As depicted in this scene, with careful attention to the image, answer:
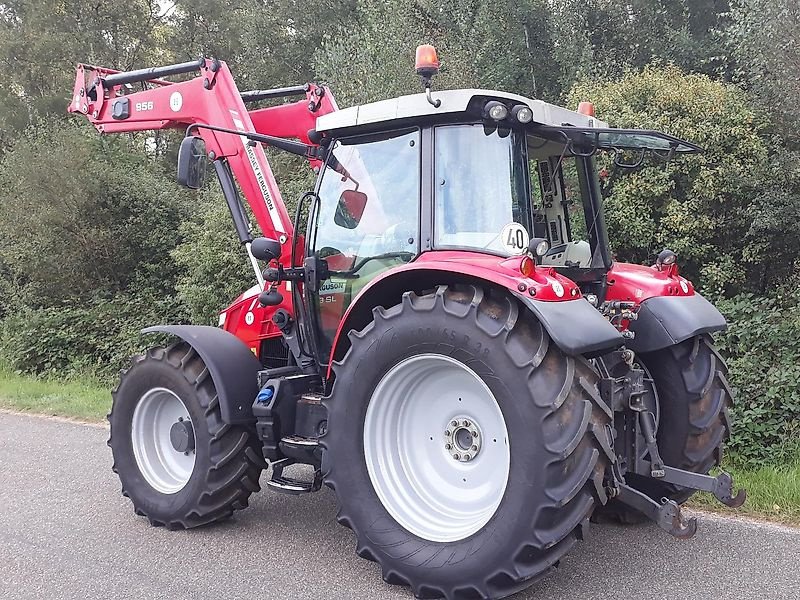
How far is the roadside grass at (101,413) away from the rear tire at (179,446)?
2.98 m

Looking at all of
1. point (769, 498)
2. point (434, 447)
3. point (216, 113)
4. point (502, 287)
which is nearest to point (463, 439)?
point (434, 447)

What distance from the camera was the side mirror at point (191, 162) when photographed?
14.5 feet

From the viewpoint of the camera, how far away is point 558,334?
3.22 meters

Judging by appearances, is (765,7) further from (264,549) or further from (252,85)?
(252,85)

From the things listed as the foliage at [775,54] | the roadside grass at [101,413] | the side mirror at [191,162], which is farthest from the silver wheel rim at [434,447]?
the foliage at [775,54]

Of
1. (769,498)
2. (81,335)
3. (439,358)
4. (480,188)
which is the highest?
(480,188)

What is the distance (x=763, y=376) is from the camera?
20.6 ft

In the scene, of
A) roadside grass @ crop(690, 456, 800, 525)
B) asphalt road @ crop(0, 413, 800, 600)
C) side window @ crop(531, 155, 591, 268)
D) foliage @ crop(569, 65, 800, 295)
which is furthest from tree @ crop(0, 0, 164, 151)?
roadside grass @ crop(690, 456, 800, 525)

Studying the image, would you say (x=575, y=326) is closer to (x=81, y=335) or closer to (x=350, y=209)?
(x=350, y=209)

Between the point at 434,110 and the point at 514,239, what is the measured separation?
0.80 metres

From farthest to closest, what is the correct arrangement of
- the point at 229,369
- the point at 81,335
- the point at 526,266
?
1. the point at 81,335
2. the point at 229,369
3. the point at 526,266

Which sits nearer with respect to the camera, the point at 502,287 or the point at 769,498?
the point at 502,287

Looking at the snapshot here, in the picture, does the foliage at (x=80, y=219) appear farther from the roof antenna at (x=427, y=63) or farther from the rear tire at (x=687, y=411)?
the rear tire at (x=687, y=411)

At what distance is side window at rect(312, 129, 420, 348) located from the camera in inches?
163
